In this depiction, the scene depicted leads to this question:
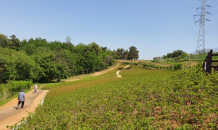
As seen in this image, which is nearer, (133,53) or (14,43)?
(133,53)

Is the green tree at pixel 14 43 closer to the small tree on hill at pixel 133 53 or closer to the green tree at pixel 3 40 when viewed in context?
the green tree at pixel 3 40

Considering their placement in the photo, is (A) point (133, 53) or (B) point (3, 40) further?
(B) point (3, 40)

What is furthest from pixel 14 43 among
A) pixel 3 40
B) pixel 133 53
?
pixel 133 53

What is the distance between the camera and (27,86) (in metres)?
26.7

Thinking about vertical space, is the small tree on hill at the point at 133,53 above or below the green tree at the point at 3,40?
below

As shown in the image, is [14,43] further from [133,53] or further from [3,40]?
[133,53]

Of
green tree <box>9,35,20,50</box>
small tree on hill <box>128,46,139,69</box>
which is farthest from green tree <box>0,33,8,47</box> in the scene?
small tree on hill <box>128,46,139,69</box>

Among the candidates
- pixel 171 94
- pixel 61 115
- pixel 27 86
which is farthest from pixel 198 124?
pixel 27 86

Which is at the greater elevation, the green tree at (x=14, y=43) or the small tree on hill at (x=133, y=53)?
the green tree at (x=14, y=43)

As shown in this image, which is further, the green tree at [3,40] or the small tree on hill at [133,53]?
the green tree at [3,40]

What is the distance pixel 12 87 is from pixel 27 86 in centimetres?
387

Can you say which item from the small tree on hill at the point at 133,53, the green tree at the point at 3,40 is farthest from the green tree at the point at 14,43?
the small tree on hill at the point at 133,53

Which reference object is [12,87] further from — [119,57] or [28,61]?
[119,57]

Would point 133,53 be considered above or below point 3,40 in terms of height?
below
